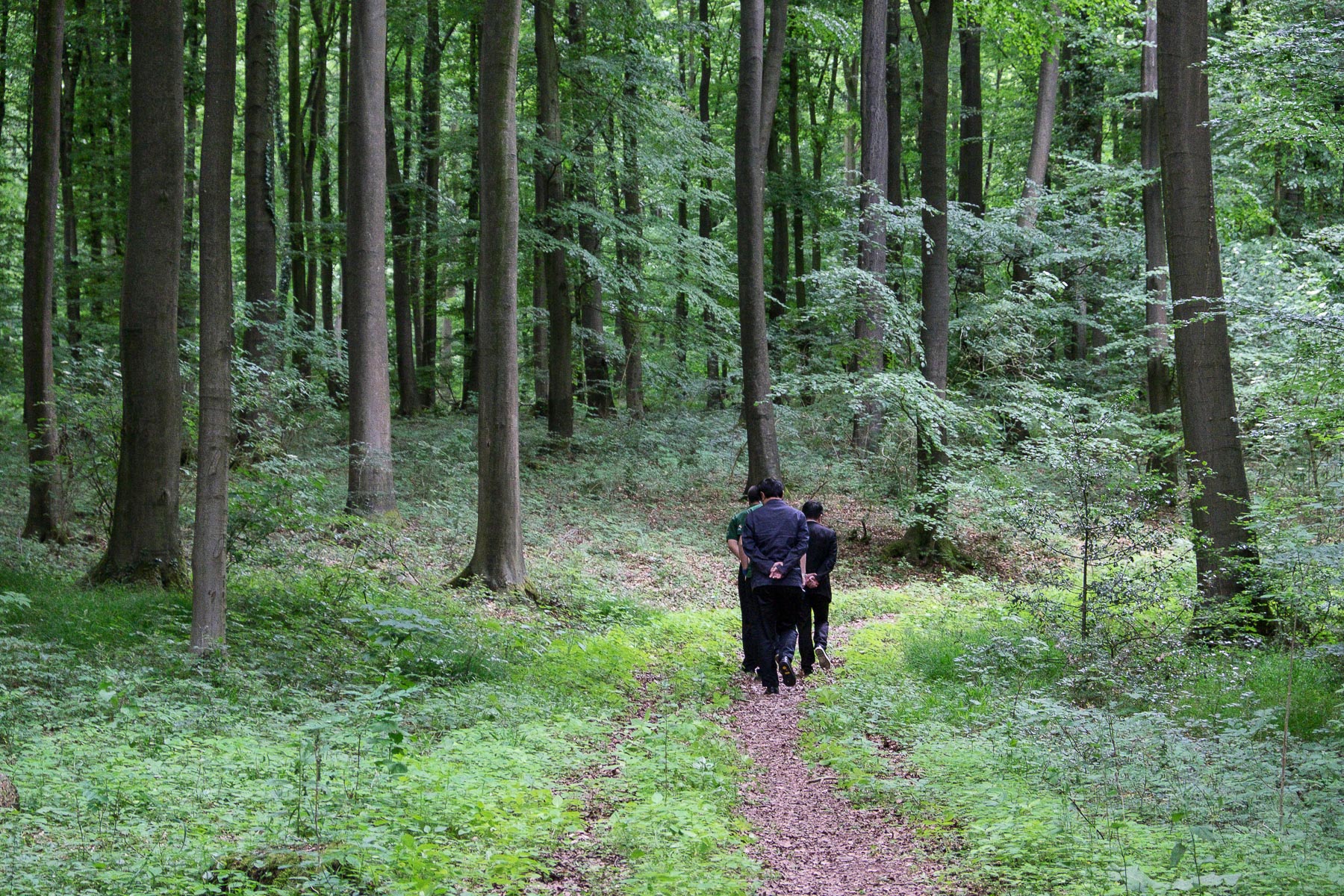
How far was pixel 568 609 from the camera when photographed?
11.0 m

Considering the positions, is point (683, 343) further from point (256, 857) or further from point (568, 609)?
point (256, 857)

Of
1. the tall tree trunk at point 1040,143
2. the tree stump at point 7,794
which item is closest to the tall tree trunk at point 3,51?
the tree stump at point 7,794

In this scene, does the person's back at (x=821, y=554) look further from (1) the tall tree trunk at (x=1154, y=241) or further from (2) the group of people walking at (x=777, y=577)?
(1) the tall tree trunk at (x=1154, y=241)

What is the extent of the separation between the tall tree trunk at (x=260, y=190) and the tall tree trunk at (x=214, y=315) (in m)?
6.03

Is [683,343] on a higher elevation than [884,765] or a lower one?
higher

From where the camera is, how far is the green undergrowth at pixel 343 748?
399cm

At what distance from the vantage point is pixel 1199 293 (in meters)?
9.41

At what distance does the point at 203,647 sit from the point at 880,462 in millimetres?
11478

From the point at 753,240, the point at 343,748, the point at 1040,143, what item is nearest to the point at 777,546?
the point at 343,748

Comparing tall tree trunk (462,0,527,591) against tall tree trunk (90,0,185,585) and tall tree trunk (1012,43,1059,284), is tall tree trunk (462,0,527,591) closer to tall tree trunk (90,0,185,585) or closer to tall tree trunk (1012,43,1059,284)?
tall tree trunk (90,0,185,585)

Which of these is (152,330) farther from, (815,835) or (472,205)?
(472,205)

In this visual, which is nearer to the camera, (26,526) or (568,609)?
(568,609)

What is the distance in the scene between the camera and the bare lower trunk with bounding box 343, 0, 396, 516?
1338 centimetres

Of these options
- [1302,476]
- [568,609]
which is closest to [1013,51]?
[1302,476]
